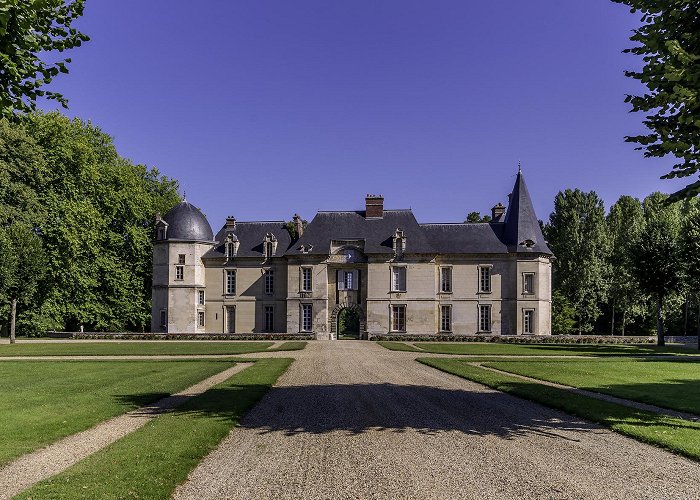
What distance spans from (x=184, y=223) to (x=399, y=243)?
17.6 metres

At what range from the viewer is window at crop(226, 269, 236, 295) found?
46.7 meters

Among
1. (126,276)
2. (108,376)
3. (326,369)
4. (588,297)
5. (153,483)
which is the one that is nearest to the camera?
(153,483)

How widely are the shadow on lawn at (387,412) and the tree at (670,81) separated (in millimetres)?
5019

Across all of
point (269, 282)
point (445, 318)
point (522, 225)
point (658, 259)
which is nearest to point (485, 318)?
point (445, 318)

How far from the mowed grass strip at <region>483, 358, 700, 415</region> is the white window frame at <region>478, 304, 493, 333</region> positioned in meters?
19.2

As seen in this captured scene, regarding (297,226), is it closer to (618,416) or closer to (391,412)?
(391,412)

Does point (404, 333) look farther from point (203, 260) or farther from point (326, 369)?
point (326, 369)

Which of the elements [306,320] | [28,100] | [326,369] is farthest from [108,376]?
[306,320]

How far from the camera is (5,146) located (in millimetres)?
37594

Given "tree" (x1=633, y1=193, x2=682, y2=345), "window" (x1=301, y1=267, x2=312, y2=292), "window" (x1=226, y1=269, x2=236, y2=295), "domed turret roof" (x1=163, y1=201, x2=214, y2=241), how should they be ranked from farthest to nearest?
"window" (x1=226, y1=269, x2=236, y2=295) < "domed turret roof" (x1=163, y1=201, x2=214, y2=241) < "window" (x1=301, y1=267, x2=312, y2=292) < "tree" (x1=633, y1=193, x2=682, y2=345)

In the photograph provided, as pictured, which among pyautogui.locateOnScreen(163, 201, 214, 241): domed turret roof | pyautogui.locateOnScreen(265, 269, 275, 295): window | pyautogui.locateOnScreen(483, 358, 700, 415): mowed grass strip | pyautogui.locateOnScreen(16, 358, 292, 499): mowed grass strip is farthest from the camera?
pyautogui.locateOnScreen(265, 269, 275, 295): window

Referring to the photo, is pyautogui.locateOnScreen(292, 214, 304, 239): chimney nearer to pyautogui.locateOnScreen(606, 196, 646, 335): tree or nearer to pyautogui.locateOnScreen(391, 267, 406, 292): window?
pyautogui.locateOnScreen(391, 267, 406, 292): window

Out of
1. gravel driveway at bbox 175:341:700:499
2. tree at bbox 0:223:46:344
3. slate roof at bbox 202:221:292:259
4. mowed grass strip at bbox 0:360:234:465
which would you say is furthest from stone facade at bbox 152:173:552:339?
gravel driveway at bbox 175:341:700:499

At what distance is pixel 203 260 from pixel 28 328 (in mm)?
13613
